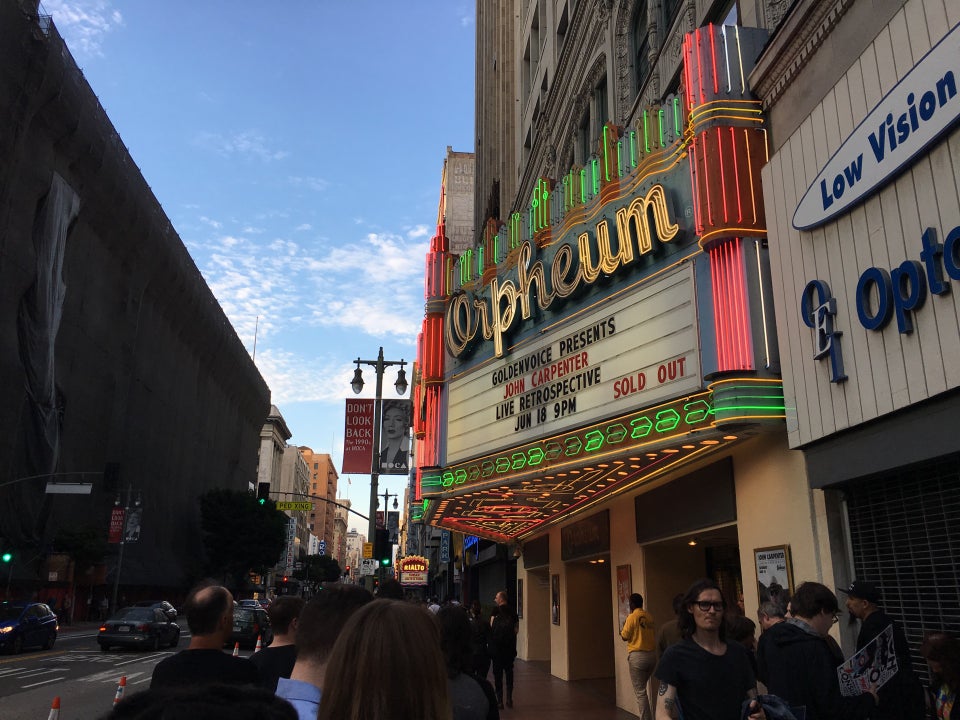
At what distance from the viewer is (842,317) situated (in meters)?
7.97

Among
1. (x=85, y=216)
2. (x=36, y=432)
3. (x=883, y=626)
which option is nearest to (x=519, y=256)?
(x=883, y=626)

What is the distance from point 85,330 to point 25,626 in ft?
81.0

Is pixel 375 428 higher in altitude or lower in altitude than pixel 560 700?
higher

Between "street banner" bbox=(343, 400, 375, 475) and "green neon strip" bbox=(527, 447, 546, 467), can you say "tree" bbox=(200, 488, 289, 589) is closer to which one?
"street banner" bbox=(343, 400, 375, 475)

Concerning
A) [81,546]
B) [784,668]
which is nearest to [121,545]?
[81,546]

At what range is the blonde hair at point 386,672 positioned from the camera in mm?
2244

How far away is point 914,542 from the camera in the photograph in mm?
7395

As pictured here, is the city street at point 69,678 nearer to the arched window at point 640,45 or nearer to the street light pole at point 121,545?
the arched window at point 640,45

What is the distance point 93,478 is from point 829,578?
45.4 metres

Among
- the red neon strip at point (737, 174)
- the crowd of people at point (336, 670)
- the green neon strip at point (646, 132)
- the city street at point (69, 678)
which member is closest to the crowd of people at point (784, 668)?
the crowd of people at point (336, 670)

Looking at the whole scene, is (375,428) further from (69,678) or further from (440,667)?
(440,667)

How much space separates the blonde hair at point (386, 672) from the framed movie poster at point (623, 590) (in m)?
12.8

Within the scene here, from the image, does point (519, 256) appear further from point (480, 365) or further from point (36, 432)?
point (36, 432)

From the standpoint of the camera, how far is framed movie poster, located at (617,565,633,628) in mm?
14509
